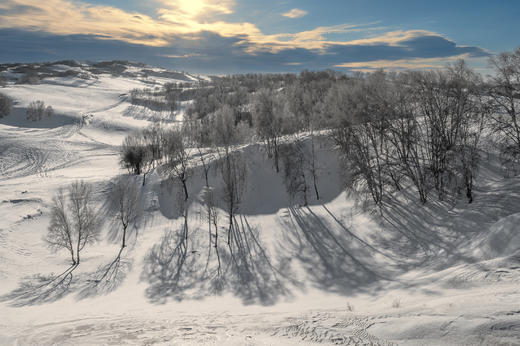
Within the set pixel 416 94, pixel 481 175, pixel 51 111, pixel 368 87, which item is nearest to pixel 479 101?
pixel 416 94

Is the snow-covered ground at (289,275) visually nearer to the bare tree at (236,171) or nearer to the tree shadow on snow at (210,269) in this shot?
the tree shadow on snow at (210,269)

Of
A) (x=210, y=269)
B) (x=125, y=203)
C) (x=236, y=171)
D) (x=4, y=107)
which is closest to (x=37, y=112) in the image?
(x=4, y=107)

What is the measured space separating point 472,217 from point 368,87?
16699 mm

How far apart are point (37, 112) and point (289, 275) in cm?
10563

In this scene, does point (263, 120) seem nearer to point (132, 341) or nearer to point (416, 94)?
point (416, 94)

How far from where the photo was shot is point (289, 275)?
21.8m

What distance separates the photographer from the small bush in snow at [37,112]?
93188 mm

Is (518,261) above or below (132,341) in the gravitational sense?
above

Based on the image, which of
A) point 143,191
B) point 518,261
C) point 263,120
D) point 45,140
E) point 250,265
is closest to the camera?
point 518,261

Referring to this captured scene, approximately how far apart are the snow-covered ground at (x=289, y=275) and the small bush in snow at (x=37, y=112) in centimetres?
6713

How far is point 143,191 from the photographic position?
38.4m

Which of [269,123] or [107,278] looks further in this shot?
[269,123]

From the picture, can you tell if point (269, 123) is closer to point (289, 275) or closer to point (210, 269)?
point (210, 269)

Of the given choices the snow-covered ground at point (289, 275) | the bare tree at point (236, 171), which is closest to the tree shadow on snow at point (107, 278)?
the snow-covered ground at point (289, 275)
